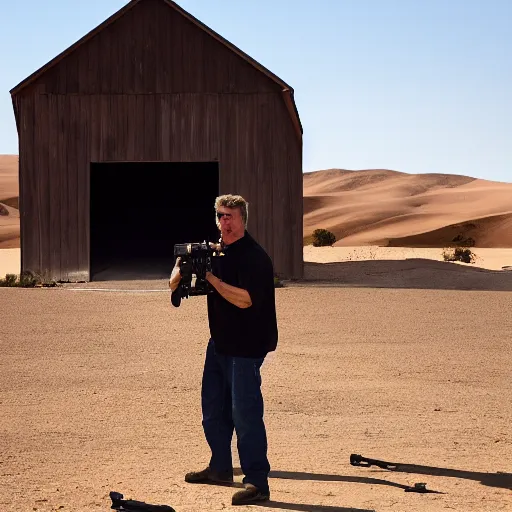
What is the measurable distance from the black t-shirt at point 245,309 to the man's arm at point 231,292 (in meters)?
0.04

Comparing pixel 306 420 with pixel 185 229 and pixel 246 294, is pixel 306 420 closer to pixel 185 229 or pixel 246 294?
pixel 246 294

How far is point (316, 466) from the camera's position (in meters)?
7.11

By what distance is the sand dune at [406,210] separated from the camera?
203 ft

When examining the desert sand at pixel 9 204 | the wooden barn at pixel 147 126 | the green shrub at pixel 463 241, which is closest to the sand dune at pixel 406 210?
the green shrub at pixel 463 241

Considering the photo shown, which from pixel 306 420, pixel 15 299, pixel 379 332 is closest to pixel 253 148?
pixel 15 299

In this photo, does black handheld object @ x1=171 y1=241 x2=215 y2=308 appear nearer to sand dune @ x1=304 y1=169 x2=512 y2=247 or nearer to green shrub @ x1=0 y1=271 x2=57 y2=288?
green shrub @ x1=0 y1=271 x2=57 y2=288

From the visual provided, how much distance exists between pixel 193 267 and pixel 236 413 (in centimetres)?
96

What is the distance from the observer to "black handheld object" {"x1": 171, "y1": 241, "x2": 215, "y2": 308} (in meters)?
6.26

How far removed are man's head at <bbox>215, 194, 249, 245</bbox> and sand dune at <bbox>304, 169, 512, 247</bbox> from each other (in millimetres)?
51220

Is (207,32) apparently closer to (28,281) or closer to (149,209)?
(28,281)

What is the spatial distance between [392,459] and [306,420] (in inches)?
56.3

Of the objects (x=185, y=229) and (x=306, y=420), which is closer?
(x=306, y=420)

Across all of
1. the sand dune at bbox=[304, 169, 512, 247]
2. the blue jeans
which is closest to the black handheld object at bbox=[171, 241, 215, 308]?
the blue jeans

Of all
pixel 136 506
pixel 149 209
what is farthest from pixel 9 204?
pixel 136 506
